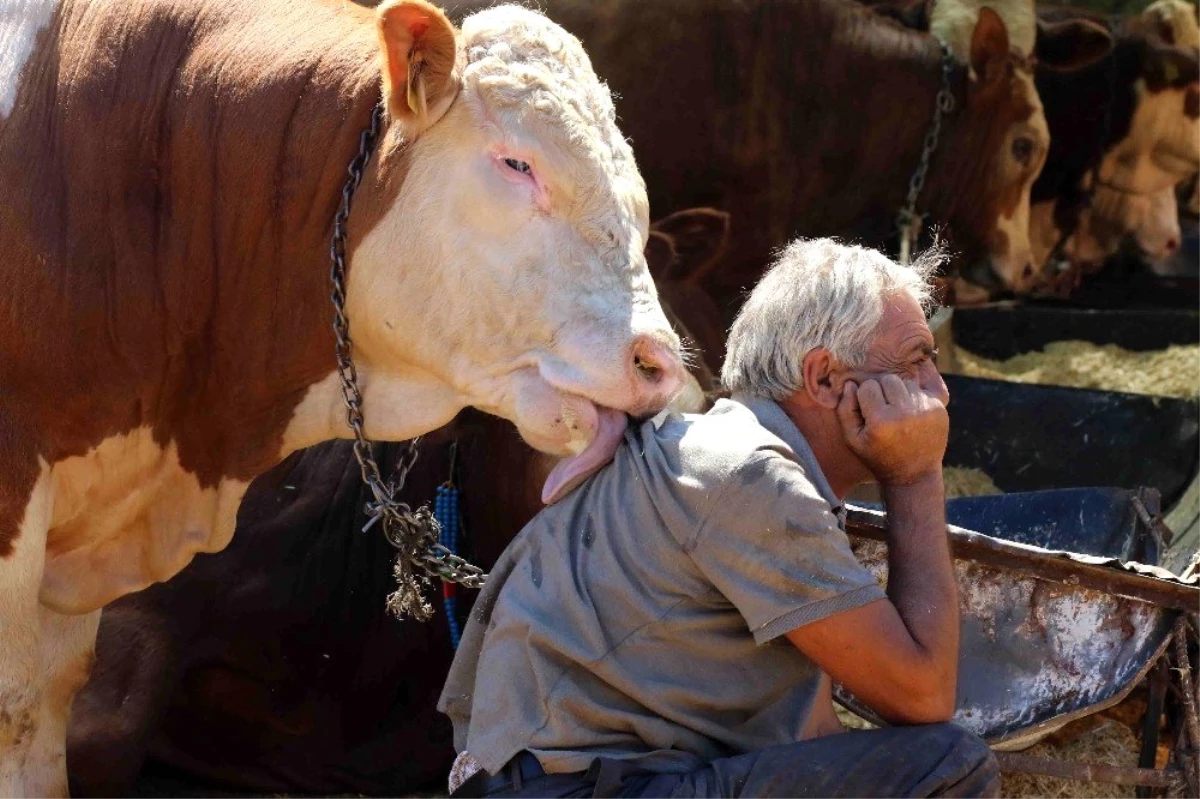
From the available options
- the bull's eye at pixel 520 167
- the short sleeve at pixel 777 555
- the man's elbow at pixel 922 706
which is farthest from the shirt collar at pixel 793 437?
the bull's eye at pixel 520 167

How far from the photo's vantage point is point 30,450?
316 centimetres

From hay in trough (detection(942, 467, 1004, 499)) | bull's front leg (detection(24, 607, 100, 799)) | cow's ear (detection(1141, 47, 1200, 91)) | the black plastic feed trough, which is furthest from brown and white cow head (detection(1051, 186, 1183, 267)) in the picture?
bull's front leg (detection(24, 607, 100, 799))

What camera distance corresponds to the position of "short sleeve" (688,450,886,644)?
2.60 m

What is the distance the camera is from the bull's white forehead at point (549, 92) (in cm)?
315

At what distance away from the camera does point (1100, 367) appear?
718 cm

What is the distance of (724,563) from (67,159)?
153cm

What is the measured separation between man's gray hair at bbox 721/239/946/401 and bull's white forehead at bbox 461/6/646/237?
380mm

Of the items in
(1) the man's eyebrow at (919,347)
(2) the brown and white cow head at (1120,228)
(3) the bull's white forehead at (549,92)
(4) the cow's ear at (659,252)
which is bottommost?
(2) the brown and white cow head at (1120,228)

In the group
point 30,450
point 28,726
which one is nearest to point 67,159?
point 30,450

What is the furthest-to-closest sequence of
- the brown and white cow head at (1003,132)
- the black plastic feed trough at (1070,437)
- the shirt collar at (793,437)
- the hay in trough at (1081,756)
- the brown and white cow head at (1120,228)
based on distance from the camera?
the brown and white cow head at (1120,228) < the brown and white cow head at (1003,132) < the black plastic feed trough at (1070,437) < the hay in trough at (1081,756) < the shirt collar at (793,437)

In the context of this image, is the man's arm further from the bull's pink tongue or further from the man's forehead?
the bull's pink tongue

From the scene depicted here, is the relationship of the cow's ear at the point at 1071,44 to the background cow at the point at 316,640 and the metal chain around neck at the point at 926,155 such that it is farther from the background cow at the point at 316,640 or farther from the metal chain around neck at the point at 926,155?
the background cow at the point at 316,640

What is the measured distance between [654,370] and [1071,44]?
6.11 metres

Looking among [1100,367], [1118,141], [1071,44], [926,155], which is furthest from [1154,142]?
[1100,367]
